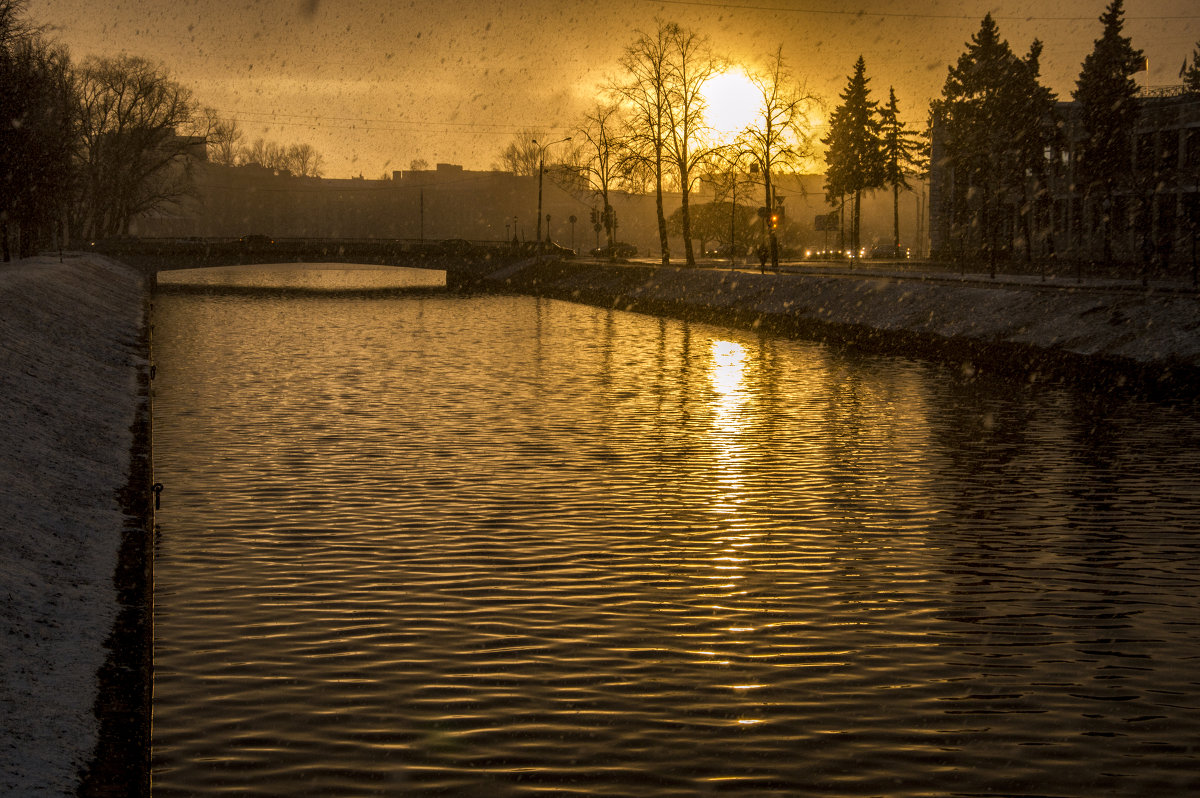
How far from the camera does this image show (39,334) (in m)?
26.3

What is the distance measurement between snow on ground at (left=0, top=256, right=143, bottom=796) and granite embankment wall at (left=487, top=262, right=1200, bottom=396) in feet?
70.8

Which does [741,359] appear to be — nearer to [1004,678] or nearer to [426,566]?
[426,566]

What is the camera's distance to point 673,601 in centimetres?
1159

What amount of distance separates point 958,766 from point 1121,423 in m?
18.0

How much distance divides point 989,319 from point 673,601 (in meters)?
30.5

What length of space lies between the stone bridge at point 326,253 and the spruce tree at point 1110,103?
40.4 meters

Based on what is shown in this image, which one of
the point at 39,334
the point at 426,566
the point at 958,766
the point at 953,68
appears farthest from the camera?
the point at 953,68

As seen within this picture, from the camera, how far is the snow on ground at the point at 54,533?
310 inches

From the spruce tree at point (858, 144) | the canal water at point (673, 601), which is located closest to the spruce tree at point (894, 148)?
the spruce tree at point (858, 144)

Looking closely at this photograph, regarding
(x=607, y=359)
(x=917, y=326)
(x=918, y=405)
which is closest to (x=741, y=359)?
(x=607, y=359)

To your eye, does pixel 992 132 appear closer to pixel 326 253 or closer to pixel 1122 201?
pixel 1122 201

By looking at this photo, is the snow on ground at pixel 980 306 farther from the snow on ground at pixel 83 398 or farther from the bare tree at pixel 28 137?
the bare tree at pixel 28 137

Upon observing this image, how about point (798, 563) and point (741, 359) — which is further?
point (741, 359)

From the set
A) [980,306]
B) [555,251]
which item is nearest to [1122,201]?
[980,306]
